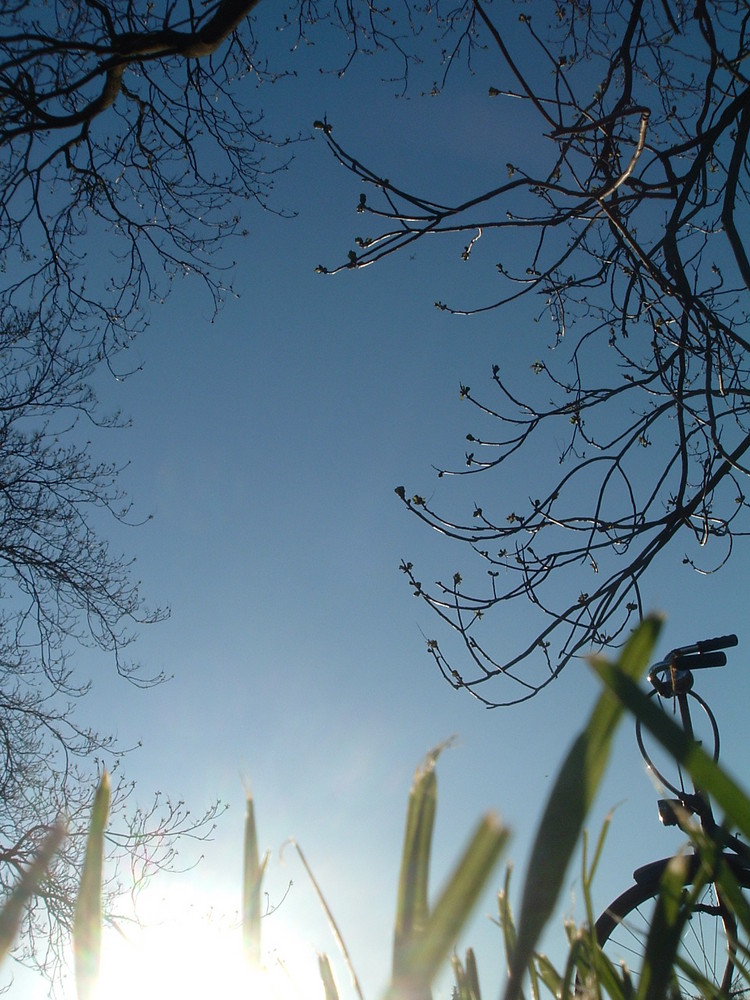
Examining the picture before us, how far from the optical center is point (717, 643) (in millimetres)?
2938

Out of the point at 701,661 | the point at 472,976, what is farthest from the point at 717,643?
the point at 472,976

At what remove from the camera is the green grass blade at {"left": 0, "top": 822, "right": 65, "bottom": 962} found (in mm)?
304

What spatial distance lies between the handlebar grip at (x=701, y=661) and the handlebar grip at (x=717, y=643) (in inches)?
2.9

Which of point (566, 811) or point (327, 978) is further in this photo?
point (327, 978)

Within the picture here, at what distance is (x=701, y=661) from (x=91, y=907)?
3110mm

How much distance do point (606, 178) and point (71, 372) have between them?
5.47 meters

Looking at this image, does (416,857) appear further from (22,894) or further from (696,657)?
(696,657)

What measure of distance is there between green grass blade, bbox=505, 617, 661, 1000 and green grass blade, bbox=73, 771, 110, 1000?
17 cm

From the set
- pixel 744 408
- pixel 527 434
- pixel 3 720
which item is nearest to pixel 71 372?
→ pixel 3 720

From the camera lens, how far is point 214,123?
5492 mm

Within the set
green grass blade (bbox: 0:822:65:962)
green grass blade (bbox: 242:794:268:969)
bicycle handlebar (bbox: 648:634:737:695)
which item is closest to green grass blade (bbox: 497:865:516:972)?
green grass blade (bbox: 242:794:268:969)

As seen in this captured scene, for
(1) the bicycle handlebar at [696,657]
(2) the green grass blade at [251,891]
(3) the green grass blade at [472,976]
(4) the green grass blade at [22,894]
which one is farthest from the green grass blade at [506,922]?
(1) the bicycle handlebar at [696,657]

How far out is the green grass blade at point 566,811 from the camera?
225mm

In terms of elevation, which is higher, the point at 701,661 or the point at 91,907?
the point at 701,661
